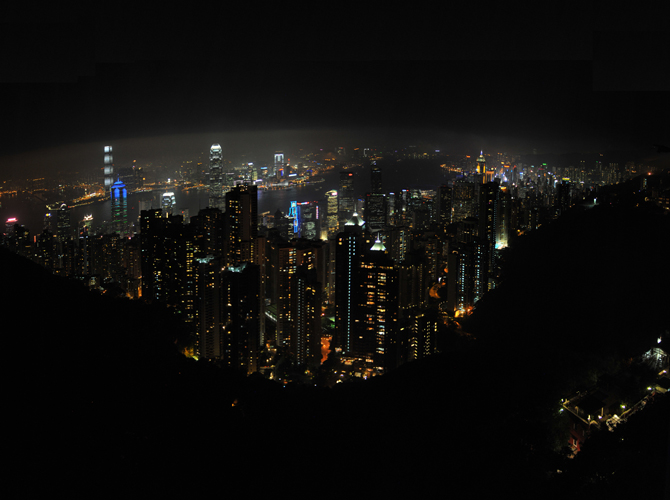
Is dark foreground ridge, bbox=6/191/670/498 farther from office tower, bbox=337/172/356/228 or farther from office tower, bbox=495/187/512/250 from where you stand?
office tower, bbox=495/187/512/250

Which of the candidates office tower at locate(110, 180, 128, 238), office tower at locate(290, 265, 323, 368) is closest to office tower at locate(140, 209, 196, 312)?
office tower at locate(110, 180, 128, 238)

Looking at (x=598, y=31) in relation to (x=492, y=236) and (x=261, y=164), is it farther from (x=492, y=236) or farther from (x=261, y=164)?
(x=492, y=236)

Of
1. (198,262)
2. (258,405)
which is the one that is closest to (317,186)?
(198,262)

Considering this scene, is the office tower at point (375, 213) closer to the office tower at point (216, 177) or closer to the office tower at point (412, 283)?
the office tower at point (412, 283)

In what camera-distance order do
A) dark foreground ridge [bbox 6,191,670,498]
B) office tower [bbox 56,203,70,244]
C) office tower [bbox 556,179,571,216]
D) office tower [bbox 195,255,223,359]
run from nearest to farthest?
dark foreground ridge [bbox 6,191,670,498] → office tower [bbox 56,203,70,244] → office tower [bbox 195,255,223,359] → office tower [bbox 556,179,571,216]

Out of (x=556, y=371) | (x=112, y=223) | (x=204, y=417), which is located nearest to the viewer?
(x=204, y=417)

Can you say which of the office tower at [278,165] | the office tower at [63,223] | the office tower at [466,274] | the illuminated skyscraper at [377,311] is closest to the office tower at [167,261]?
the office tower at [63,223]
